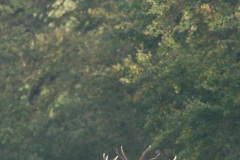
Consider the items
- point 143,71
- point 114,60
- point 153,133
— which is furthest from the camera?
point 114,60

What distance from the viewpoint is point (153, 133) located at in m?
27.6

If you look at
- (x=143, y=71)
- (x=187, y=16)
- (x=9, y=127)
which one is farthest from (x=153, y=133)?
(x=9, y=127)

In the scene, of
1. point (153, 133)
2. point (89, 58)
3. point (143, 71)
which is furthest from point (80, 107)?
point (143, 71)

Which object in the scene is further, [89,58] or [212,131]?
[89,58]

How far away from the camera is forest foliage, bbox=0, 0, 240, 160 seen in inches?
898

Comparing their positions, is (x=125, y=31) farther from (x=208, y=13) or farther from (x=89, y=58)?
(x=89, y=58)

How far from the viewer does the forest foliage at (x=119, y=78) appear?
74.8 feet

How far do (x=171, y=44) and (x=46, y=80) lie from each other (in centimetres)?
1183

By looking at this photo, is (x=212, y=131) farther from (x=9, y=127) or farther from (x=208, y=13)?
(x=9, y=127)

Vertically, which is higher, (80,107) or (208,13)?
(208,13)

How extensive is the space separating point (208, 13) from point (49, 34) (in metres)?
12.2

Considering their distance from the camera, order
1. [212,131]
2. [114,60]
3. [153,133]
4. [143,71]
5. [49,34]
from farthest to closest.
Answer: [49,34]
[114,60]
[153,133]
[143,71]
[212,131]

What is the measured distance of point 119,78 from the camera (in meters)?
30.7

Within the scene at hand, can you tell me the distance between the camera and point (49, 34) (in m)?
34.5
